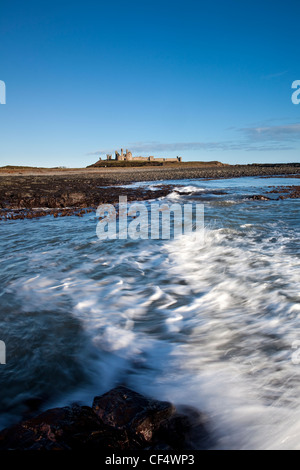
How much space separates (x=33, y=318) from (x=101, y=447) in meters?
2.41

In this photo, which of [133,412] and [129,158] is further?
[129,158]

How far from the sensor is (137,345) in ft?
10.5

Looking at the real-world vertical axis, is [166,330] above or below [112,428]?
below

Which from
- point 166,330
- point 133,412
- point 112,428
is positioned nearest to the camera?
point 112,428

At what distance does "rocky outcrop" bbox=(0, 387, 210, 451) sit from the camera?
1724 millimetres

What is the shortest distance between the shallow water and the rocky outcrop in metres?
0.27

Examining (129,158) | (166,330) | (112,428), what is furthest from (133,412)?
(129,158)

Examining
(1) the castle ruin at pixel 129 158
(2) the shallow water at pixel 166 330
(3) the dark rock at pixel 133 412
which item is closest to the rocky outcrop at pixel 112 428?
(3) the dark rock at pixel 133 412

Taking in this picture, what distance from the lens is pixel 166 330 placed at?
11.5ft

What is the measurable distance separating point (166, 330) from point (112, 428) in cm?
174

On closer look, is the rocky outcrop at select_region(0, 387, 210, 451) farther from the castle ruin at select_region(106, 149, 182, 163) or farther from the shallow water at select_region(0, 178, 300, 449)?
the castle ruin at select_region(106, 149, 182, 163)

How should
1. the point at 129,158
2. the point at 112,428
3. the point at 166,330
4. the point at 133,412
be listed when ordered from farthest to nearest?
1. the point at 129,158
2. the point at 166,330
3. the point at 133,412
4. the point at 112,428

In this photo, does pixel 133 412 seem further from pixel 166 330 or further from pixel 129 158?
pixel 129 158

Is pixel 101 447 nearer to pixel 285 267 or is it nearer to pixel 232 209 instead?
pixel 285 267
